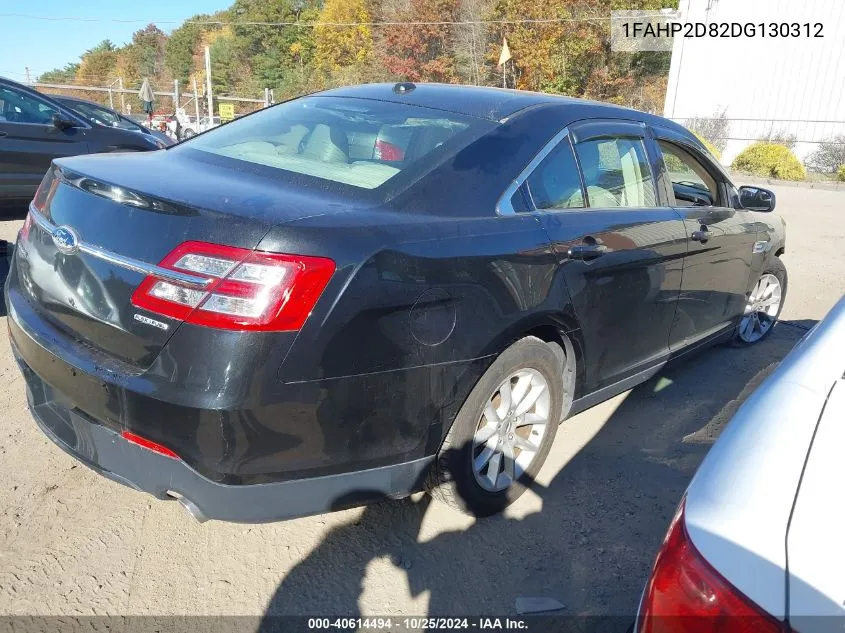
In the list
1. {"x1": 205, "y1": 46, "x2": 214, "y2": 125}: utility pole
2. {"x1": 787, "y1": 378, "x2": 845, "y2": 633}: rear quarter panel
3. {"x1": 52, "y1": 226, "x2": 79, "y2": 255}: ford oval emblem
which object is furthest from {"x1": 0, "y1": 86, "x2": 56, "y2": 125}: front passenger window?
{"x1": 205, "y1": 46, "x2": 214, "y2": 125}: utility pole

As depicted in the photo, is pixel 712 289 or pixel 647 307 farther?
pixel 712 289

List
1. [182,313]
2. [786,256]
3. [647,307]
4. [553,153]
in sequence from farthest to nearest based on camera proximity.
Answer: [786,256] → [647,307] → [553,153] → [182,313]

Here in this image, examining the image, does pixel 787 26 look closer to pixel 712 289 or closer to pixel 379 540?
pixel 712 289

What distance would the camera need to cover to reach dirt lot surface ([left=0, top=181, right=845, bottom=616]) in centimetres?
221

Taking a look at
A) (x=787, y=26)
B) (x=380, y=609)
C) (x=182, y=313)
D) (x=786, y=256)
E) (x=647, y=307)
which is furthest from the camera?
(x=787, y=26)

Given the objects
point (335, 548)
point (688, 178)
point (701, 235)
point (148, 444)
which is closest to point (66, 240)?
point (148, 444)

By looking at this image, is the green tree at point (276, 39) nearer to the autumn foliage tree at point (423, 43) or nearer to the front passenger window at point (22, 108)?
the autumn foliage tree at point (423, 43)

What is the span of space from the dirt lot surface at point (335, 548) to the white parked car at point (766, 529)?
118cm

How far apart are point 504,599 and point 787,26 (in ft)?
94.7

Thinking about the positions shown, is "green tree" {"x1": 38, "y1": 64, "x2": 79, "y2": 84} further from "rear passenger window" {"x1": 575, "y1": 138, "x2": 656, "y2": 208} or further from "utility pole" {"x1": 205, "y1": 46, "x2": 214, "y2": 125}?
"rear passenger window" {"x1": 575, "y1": 138, "x2": 656, "y2": 208}

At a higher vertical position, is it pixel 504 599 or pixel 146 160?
pixel 146 160

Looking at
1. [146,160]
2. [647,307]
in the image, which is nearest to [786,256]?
[647,307]

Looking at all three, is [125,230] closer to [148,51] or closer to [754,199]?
[754,199]

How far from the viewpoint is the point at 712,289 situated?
385 cm
